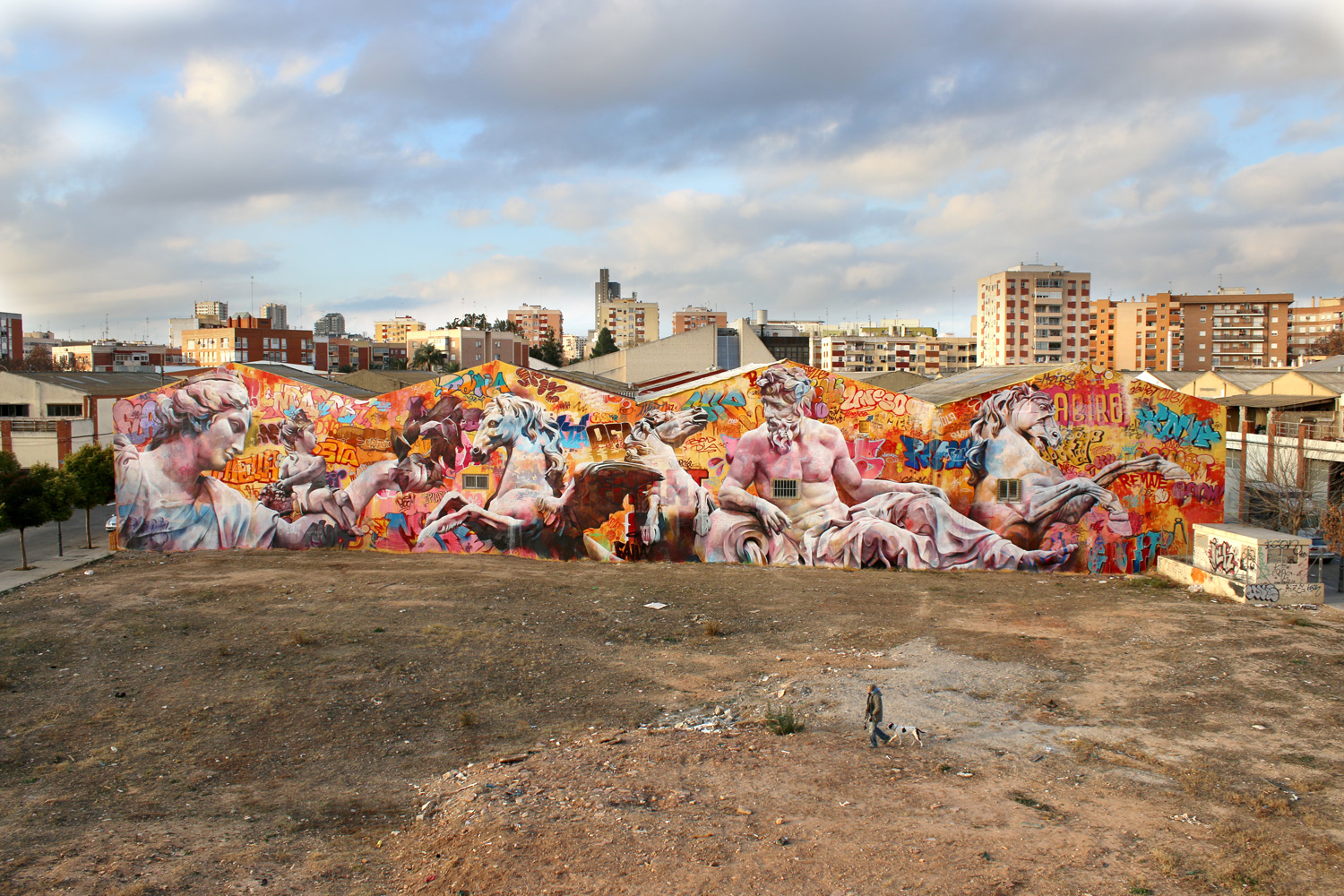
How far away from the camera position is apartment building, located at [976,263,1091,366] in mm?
109875

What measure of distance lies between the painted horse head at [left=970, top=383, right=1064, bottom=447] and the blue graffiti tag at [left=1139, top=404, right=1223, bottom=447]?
7.16 feet

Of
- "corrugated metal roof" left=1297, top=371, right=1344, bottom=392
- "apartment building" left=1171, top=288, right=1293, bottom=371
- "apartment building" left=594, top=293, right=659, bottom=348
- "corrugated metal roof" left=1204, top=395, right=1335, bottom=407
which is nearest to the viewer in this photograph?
"corrugated metal roof" left=1204, top=395, right=1335, bottom=407

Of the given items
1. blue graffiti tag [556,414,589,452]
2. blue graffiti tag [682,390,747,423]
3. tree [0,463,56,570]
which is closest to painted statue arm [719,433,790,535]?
blue graffiti tag [682,390,747,423]

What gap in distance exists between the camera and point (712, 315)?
152750 mm

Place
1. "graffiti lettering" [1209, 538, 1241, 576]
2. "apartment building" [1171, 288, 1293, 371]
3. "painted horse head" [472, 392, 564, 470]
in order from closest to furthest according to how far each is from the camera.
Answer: "graffiti lettering" [1209, 538, 1241, 576] → "painted horse head" [472, 392, 564, 470] → "apartment building" [1171, 288, 1293, 371]

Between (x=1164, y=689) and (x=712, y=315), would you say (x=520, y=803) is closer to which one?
(x=1164, y=689)

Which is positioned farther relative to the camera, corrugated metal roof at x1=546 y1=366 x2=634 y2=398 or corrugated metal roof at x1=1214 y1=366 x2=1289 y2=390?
corrugated metal roof at x1=1214 y1=366 x2=1289 y2=390

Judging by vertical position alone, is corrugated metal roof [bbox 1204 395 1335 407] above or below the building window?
above

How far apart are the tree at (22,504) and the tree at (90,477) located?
4.42 feet

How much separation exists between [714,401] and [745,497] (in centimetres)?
255

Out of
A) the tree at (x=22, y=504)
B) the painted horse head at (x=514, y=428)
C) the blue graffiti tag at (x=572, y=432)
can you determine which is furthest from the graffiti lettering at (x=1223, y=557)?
the tree at (x=22, y=504)

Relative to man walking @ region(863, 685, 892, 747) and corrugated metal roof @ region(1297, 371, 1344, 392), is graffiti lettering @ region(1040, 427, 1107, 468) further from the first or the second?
corrugated metal roof @ region(1297, 371, 1344, 392)

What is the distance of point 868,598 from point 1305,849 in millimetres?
10832

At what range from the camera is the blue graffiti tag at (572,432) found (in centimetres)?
2270
